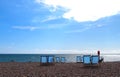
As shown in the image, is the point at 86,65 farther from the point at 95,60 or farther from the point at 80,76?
the point at 80,76

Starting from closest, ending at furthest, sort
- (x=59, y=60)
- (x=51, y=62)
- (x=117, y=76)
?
(x=117, y=76), (x=51, y=62), (x=59, y=60)

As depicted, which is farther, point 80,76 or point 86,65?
point 86,65

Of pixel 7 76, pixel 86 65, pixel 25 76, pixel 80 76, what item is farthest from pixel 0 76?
pixel 86 65

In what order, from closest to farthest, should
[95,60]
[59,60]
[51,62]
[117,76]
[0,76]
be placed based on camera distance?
[117,76] < [0,76] < [95,60] < [51,62] < [59,60]

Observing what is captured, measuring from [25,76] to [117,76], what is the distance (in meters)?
6.46

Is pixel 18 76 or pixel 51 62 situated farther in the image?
pixel 51 62

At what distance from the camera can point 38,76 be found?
18.4m

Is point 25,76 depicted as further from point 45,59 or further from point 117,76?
point 45,59

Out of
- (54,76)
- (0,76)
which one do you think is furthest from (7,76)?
(54,76)

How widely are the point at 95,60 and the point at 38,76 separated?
11.4 metres

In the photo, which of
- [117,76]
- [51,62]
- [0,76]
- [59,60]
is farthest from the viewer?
[59,60]

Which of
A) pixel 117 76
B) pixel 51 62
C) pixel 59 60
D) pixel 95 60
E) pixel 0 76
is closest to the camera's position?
pixel 117 76

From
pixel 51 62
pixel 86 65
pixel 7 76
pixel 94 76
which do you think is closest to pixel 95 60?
pixel 86 65

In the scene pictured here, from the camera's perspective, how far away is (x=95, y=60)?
93.3 ft
